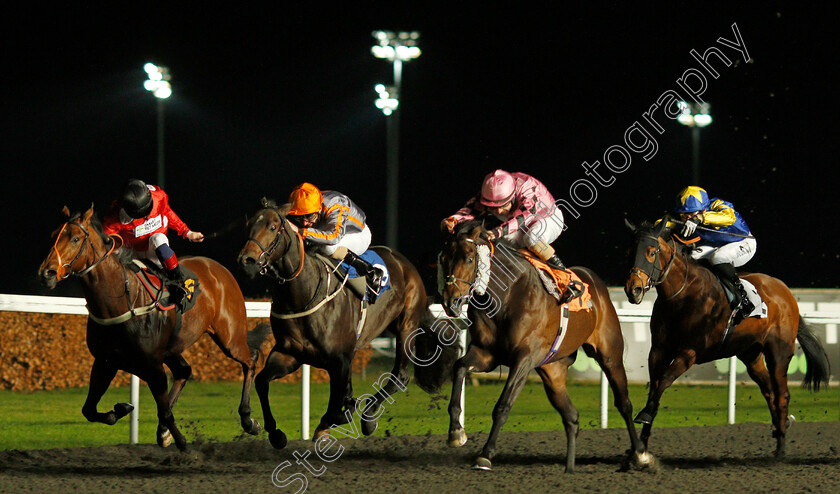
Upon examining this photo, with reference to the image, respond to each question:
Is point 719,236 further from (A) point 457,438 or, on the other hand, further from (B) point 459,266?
(A) point 457,438

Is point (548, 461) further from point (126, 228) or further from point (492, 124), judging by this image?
point (492, 124)

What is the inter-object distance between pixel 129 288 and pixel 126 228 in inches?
22.3

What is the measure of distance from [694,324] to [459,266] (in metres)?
2.01

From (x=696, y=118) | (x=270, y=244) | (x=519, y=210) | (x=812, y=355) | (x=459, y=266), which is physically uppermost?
(x=696, y=118)

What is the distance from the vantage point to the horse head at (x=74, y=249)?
192 inches

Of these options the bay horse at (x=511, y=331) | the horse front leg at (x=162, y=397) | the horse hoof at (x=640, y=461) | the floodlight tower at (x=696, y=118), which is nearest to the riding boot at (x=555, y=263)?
the bay horse at (x=511, y=331)

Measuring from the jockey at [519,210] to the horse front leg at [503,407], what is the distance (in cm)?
75

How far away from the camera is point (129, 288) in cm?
538

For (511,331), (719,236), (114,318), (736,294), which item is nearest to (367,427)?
(511,331)

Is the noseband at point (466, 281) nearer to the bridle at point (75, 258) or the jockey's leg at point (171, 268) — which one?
the jockey's leg at point (171, 268)

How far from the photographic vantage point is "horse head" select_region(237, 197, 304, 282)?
486 centimetres

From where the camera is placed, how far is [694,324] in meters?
6.10

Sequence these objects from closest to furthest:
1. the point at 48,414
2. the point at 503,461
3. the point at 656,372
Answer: the point at 503,461, the point at 656,372, the point at 48,414

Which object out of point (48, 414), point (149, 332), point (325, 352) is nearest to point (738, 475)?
point (325, 352)
